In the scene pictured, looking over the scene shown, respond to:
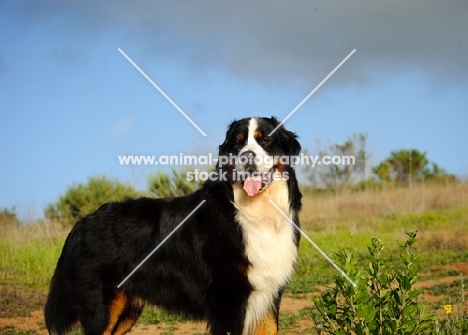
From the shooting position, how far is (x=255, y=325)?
5.93m

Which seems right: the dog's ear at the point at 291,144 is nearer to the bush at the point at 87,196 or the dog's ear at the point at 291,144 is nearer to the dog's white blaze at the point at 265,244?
the dog's white blaze at the point at 265,244

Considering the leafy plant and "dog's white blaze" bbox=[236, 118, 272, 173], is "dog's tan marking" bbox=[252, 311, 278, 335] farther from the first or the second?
the leafy plant

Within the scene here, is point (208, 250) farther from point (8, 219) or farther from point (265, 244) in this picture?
point (8, 219)

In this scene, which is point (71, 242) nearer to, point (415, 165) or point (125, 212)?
point (125, 212)

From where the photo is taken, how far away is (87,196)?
15.8 m

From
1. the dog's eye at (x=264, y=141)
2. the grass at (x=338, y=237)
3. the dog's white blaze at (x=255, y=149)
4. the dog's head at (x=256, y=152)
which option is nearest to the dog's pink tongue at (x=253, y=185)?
the dog's head at (x=256, y=152)

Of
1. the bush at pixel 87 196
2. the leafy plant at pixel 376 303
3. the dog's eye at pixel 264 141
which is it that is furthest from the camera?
the bush at pixel 87 196

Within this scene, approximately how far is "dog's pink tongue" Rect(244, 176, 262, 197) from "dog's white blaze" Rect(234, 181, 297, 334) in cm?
12

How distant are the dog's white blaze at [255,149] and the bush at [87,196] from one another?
9.98 metres

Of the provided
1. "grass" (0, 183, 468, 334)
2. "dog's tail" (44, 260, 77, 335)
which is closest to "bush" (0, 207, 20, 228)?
"grass" (0, 183, 468, 334)

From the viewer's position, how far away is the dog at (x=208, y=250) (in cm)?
587

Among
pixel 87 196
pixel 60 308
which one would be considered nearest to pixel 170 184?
pixel 87 196

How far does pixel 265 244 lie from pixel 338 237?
951 cm

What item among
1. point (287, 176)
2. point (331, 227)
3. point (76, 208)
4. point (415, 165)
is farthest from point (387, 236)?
point (287, 176)
